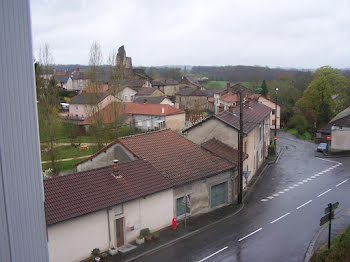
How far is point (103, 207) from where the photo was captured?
16953mm

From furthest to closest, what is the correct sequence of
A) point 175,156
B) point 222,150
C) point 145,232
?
point 222,150
point 175,156
point 145,232

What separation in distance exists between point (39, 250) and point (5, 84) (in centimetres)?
413

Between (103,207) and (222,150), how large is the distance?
38.9ft

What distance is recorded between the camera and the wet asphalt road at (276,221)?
17141 mm

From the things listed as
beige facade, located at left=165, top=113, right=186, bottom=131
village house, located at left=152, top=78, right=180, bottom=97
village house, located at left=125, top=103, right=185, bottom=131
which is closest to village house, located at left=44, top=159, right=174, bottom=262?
village house, located at left=125, top=103, right=185, bottom=131

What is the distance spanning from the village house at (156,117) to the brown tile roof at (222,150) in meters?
24.3

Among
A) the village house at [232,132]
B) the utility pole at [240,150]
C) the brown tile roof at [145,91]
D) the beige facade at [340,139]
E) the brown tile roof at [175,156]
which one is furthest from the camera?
the brown tile roof at [145,91]

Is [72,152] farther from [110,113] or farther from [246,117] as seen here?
[246,117]

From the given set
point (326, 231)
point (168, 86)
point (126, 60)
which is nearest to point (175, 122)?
point (326, 231)

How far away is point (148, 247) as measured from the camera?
58.7ft

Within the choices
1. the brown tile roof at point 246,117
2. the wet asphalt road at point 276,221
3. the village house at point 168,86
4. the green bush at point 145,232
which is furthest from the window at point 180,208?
the village house at point 168,86

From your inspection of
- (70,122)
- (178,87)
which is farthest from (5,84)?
(178,87)

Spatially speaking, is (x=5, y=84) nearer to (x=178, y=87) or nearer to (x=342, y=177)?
(x=342, y=177)

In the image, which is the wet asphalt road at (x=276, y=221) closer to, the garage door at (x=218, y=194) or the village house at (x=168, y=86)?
the garage door at (x=218, y=194)
